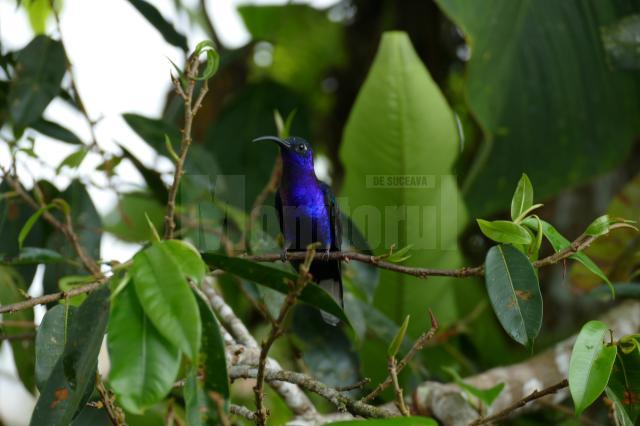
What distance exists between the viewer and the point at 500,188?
3.33 m

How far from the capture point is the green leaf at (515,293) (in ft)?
4.77

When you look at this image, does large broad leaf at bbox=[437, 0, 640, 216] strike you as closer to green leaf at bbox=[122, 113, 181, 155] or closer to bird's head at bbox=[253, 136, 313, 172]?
bird's head at bbox=[253, 136, 313, 172]

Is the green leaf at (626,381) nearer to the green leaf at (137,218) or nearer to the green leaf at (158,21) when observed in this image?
Answer: the green leaf at (158,21)

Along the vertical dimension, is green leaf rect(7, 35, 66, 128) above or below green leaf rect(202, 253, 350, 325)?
above

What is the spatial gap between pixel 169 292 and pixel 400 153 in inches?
64.3

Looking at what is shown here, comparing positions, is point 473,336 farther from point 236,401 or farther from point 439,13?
point 439,13

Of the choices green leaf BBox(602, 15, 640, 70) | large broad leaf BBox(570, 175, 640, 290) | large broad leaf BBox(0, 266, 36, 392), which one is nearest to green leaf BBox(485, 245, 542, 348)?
large broad leaf BBox(570, 175, 640, 290)

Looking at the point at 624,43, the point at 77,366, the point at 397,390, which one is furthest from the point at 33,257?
the point at 624,43

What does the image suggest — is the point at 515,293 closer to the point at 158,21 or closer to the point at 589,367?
the point at 589,367

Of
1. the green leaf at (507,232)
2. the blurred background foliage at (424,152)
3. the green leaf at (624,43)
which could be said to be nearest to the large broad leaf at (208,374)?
the green leaf at (507,232)

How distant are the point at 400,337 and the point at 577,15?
7.17ft

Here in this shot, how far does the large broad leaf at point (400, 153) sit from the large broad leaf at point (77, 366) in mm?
1330

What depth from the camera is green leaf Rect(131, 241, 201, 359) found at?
1160 mm

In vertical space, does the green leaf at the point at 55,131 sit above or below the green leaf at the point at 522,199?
above
